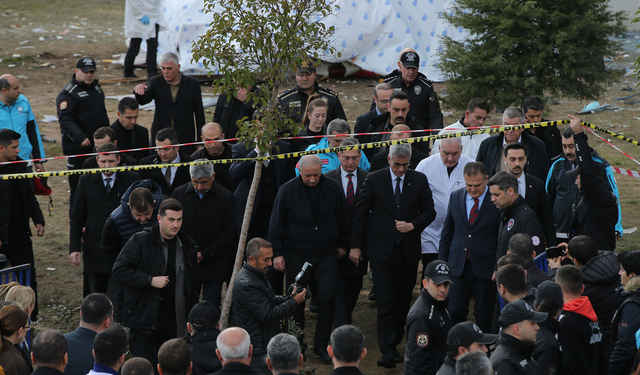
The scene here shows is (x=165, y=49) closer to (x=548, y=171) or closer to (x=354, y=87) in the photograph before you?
(x=354, y=87)

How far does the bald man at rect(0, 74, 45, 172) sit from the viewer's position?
9.12 metres

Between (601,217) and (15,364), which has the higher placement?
(601,217)

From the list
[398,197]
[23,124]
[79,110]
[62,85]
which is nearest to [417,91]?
[398,197]

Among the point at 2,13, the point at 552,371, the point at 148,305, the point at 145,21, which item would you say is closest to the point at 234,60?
the point at 148,305

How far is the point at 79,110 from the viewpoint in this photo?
10008mm

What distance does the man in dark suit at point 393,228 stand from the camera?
7.39 m

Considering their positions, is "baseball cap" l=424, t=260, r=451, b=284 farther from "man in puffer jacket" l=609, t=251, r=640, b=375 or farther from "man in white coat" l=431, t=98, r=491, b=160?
"man in white coat" l=431, t=98, r=491, b=160

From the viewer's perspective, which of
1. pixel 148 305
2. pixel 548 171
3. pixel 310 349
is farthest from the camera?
pixel 548 171

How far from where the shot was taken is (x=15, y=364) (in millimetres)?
4789

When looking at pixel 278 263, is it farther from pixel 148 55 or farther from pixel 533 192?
pixel 148 55

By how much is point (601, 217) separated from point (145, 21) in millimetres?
13992

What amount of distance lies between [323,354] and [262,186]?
7.09 feet

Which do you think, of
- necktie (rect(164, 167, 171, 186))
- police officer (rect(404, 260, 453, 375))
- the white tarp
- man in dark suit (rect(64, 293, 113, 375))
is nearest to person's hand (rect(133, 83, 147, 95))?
necktie (rect(164, 167, 171, 186))

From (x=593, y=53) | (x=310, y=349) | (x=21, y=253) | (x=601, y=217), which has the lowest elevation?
(x=310, y=349)
